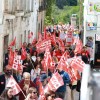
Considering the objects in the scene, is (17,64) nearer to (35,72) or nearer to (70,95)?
(35,72)

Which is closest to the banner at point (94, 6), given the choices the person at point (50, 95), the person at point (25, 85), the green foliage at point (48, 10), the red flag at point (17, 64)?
the green foliage at point (48, 10)

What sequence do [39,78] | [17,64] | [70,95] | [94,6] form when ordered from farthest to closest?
[94,6] → [17,64] → [70,95] → [39,78]

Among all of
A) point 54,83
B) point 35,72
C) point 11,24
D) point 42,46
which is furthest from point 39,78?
point 11,24

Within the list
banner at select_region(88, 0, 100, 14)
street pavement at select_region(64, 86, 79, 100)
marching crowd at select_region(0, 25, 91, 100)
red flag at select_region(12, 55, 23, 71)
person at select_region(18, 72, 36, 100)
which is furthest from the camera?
banner at select_region(88, 0, 100, 14)

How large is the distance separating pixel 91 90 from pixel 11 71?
810 centimetres

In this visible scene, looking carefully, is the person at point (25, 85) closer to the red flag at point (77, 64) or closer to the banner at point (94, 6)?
the red flag at point (77, 64)

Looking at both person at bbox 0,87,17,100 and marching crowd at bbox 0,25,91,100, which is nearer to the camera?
person at bbox 0,87,17,100

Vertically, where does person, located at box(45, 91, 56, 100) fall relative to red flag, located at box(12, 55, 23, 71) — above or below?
above

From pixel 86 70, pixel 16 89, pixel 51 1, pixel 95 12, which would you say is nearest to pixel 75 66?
pixel 16 89

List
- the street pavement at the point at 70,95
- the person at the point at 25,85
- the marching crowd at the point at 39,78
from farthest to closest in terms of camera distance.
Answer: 1. the street pavement at the point at 70,95
2. the person at the point at 25,85
3. the marching crowd at the point at 39,78

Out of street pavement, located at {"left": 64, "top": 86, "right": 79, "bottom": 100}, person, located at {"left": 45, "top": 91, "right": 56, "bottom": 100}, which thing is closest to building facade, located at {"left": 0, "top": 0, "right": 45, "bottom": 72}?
street pavement, located at {"left": 64, "top": 86, "right": 79, "bottom": 100}

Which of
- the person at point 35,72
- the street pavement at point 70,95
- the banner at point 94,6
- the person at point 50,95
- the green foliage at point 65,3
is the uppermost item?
the banner at point 94,6

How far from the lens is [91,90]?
169 inches

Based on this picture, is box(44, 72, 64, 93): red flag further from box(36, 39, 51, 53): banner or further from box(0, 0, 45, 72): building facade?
box(36, 39, 51, 53): banner
